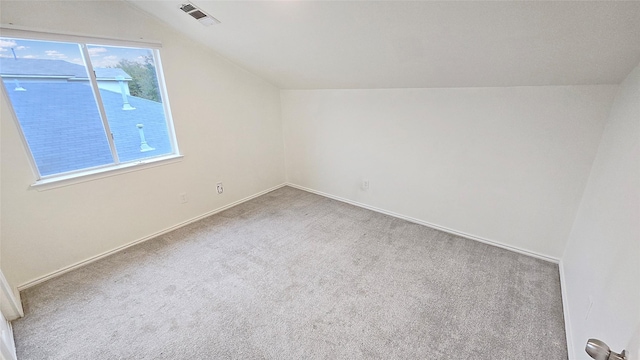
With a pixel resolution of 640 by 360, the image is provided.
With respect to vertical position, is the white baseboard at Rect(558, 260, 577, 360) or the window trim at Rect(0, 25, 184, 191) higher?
the window trim at Rect(0, 25, 184, 191)

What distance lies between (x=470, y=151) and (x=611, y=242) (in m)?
1.28

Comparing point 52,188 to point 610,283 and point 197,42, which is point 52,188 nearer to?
point 197,42

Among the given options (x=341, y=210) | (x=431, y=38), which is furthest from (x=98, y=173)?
(x=431, y=38)

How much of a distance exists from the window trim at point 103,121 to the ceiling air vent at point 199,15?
56cm

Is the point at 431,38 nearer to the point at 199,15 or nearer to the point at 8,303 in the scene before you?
the point at 199,15

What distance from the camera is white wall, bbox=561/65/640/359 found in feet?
3.25

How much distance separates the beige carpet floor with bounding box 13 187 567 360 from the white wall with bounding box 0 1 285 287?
25cm

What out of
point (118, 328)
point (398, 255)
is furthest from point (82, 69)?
Result: point (398, 255)

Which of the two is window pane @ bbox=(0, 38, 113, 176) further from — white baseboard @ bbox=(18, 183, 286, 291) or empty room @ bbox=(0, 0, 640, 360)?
white baseboard @ bbox=(18, 183, 286, 291)

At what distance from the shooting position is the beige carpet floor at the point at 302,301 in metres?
1.53

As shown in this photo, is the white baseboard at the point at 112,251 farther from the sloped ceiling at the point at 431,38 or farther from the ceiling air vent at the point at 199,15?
the ceiling air vent at the point at 199,15

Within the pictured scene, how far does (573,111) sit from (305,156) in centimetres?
277

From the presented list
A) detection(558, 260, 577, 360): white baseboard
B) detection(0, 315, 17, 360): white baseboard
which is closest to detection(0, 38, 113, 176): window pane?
detection(0, 315, 17, 360): white baseboard

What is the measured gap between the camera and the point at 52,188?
2.06m
